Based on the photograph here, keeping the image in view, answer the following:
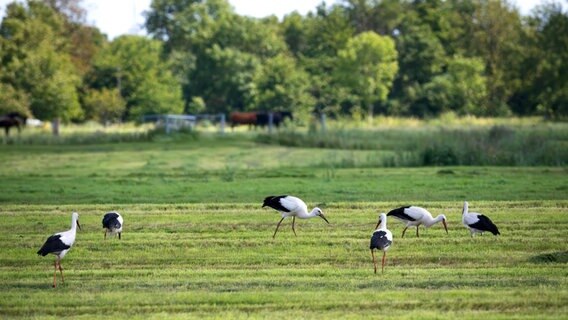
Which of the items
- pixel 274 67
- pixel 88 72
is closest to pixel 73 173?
pixel 274 67

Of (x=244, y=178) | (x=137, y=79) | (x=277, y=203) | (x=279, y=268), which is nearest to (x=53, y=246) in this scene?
(x=279, y=268)

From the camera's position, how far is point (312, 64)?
9631 cm

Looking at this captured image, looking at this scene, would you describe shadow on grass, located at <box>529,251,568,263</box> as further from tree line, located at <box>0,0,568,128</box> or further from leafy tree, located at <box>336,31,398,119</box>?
leafy tree, located at <box>336,31,398,119</box>

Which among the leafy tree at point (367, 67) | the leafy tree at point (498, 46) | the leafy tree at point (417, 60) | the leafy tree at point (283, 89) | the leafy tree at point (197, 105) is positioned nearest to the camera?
the leafy tree at point (498, 46)

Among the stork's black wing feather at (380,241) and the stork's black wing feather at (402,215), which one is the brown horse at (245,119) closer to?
the stork's black wing feather at (402,215)

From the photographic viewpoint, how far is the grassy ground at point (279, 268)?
45.2 ft

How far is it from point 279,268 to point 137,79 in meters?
73.9

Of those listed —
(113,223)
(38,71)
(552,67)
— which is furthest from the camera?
(552,67)

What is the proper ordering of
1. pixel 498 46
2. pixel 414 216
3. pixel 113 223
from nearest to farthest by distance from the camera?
pixel 113 223 < pixel 414 216 < pixel 498 46

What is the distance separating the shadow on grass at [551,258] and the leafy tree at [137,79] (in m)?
71.0

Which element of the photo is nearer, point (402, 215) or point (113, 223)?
point (113, 223)

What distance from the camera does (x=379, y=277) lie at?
52.0 feet

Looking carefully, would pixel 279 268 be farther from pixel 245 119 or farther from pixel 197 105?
pixel 197 105

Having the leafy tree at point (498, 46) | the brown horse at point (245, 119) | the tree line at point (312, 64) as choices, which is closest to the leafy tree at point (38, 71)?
the tree line at point (312, 64)
